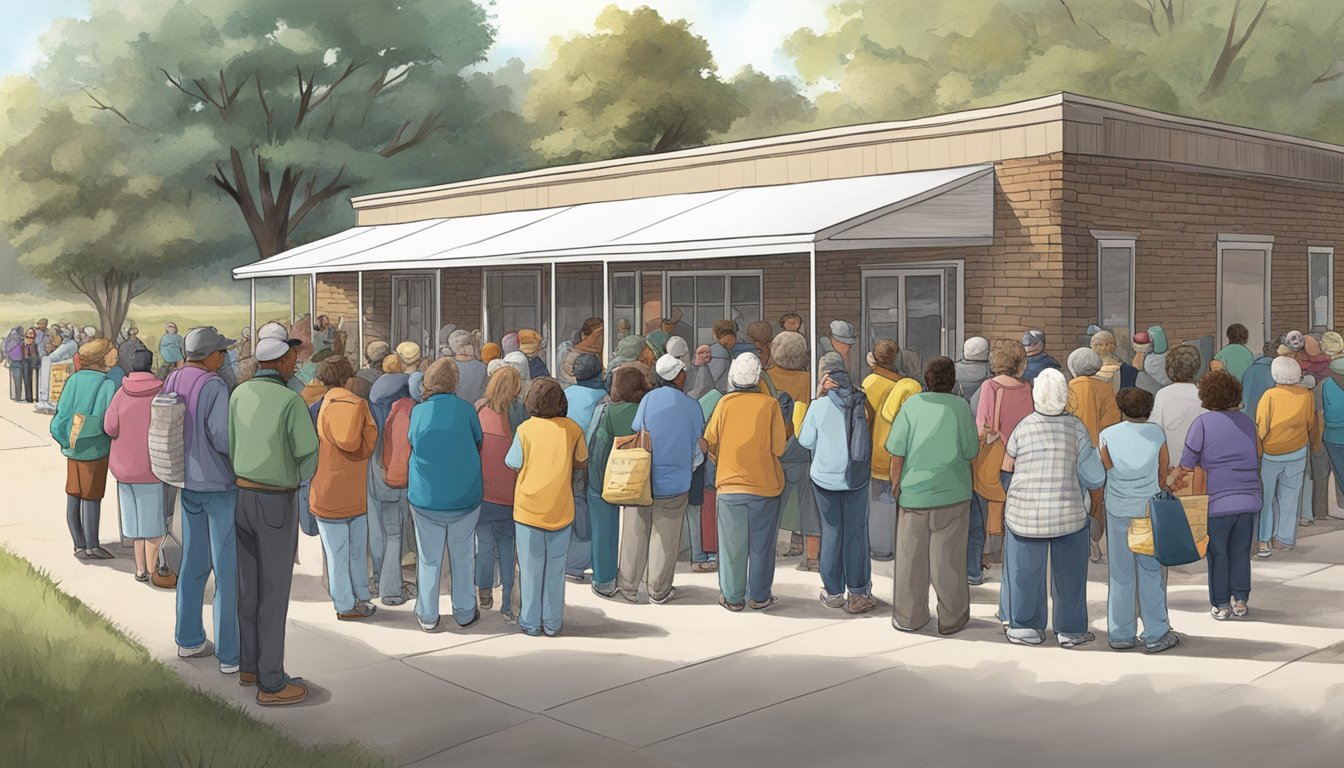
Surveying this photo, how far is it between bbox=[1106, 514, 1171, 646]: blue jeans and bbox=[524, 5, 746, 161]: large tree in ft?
146

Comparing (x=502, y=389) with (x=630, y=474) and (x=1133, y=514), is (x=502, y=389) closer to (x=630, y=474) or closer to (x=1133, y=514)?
(x=630, y=474)

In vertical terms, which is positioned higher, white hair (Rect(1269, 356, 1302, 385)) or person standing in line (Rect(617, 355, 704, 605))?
white hair (Rect(1269, 356, 1302, 385))

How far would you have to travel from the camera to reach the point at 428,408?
8.25 meters

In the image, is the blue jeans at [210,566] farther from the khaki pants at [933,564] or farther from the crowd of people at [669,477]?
the khaki pants at [933,564]

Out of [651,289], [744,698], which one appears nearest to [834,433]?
[744,698]

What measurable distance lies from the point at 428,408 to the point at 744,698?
260 centimetres

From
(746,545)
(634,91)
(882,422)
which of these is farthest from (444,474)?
(634,91)

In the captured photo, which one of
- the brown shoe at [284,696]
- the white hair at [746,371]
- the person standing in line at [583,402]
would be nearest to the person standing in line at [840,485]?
the white hair at [746,371]

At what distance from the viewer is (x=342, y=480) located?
847 centimetres

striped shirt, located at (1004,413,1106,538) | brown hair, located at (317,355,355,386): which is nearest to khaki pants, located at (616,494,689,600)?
brown hair, located at (317,355,355,386)

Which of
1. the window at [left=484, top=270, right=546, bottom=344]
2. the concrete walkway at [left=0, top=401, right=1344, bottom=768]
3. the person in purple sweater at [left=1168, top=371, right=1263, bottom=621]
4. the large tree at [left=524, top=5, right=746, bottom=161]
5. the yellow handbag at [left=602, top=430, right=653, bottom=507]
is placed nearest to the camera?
the concrete walkway at [left=0, top=401, right=1344, bottom=768]

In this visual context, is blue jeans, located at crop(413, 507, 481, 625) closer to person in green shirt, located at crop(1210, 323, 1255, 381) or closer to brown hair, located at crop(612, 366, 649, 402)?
brown hair, located at crop(612, 366, 649, 402)

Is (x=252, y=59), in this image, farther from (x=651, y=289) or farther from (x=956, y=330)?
(x=956, y=330)

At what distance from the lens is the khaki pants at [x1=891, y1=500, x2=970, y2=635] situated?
8.28m
